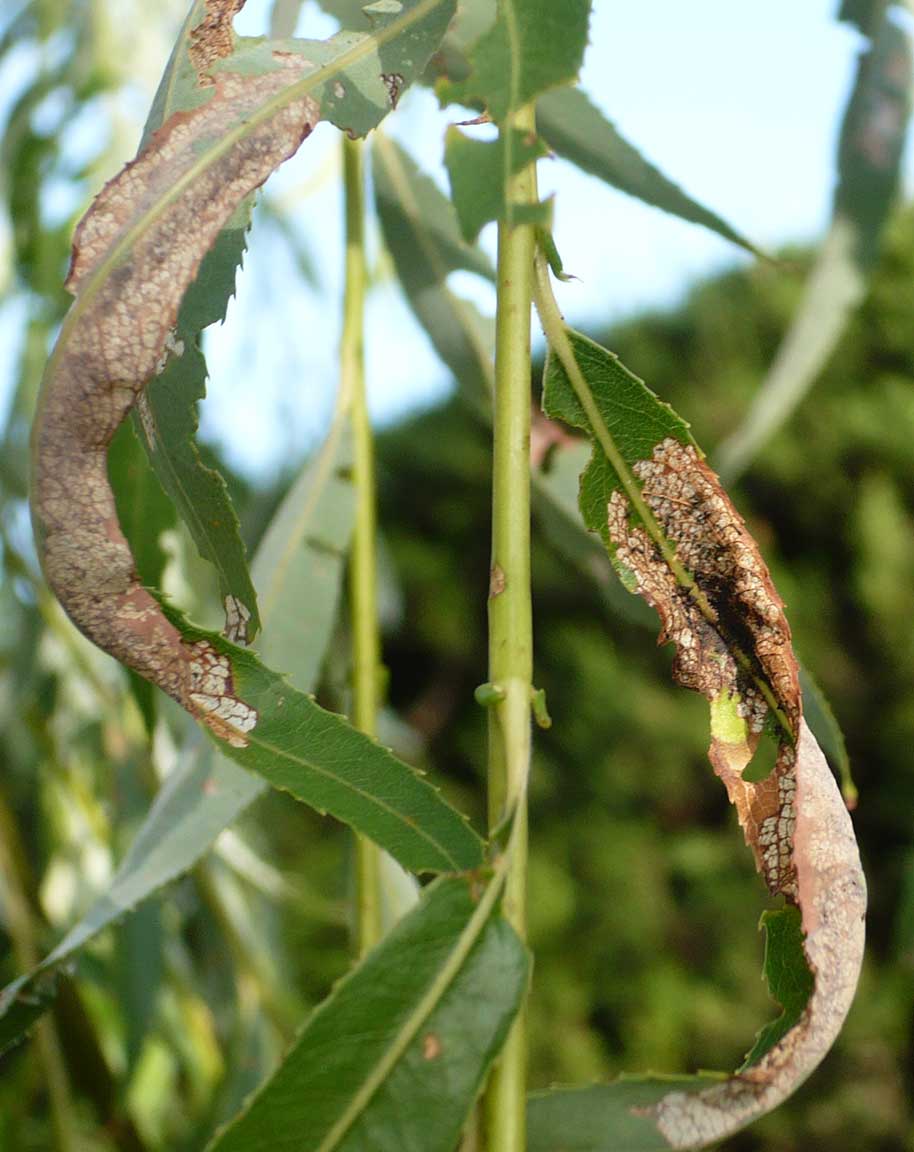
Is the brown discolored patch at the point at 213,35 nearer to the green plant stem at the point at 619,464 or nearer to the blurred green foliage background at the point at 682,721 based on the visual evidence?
the green plant stem at the point at 619,464

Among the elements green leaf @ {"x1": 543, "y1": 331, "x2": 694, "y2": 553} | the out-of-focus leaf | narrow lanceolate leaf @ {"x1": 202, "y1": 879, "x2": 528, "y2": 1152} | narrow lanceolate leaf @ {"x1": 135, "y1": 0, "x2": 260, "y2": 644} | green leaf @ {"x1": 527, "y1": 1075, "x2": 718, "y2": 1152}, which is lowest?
the out-of-focus leaf

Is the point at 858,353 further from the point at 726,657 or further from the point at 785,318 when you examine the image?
the point at 726,657

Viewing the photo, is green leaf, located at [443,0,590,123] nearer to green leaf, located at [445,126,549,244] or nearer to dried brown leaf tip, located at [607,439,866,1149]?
green leaf, located at [445,126,549,244]

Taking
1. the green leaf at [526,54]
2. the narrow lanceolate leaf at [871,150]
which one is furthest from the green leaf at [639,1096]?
the narrow lanceolate leaf at [871,150]

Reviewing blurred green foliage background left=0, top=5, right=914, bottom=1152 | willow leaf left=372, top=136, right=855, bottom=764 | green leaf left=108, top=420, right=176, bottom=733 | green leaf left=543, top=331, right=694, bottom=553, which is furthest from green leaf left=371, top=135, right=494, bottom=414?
blurred green foliage background left=0, top=5, right=914, bottom=1152

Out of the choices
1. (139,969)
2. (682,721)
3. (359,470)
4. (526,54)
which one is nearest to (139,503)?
(359,470)

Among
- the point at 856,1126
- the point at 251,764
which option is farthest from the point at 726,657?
the point at 856,1126

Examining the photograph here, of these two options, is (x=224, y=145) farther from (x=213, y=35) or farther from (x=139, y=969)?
(x=139, y=969)
